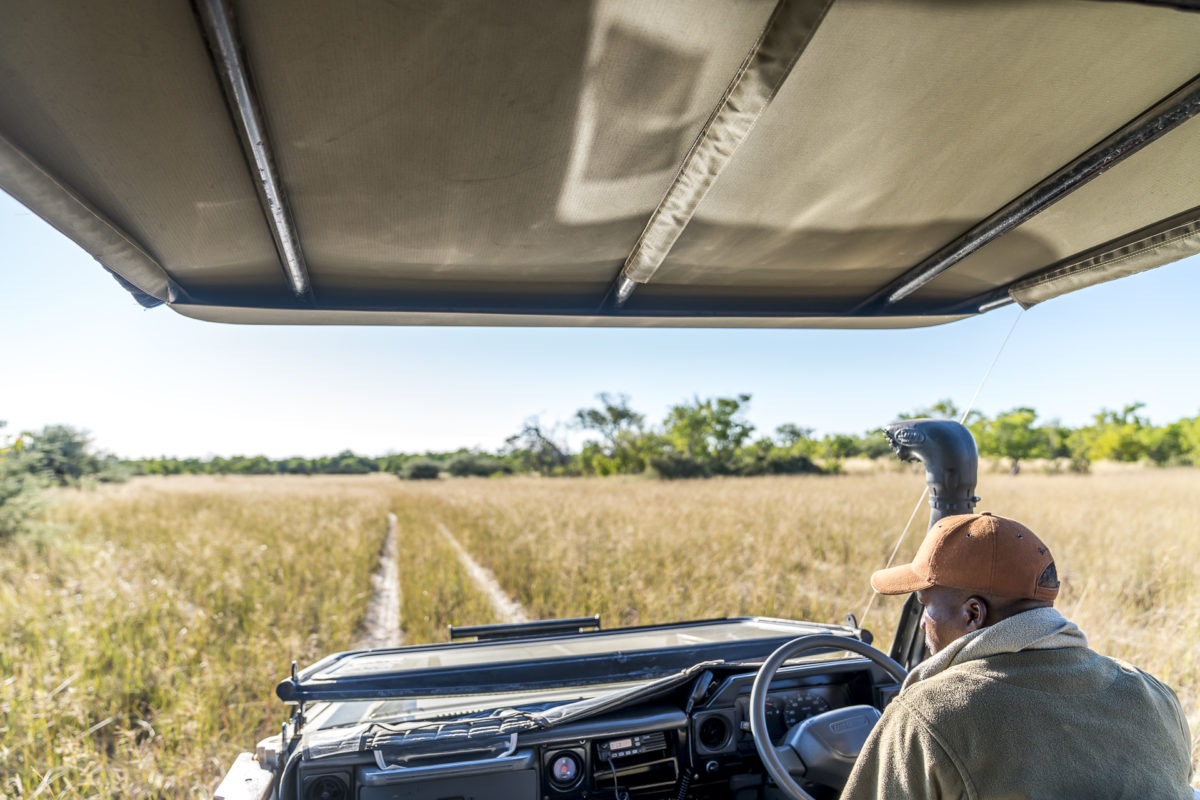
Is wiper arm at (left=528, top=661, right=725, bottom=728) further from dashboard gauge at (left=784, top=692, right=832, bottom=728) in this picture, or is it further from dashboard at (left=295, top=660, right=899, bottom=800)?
dashboard gauge at (left=784, top=692, right=832, bottom=728)

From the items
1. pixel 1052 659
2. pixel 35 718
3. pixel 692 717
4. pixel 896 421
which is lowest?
pixel 35 718

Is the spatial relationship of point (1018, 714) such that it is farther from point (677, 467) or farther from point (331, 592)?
point (677, 467)

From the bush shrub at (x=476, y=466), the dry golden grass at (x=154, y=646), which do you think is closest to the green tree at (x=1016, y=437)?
the bush shrub at (x=476, y=466)

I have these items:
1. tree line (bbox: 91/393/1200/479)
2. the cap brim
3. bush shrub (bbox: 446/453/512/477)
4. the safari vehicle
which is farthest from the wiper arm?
bush shrub (bbox: 446/453/512/477)

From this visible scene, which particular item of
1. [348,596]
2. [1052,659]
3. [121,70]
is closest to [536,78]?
[121,70]

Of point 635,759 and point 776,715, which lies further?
point 776,715

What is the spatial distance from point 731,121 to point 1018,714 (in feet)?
3.98

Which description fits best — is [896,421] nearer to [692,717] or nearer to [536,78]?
[692,717]

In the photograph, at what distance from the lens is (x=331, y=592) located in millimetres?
7570

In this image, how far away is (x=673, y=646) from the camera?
2514 millimetres

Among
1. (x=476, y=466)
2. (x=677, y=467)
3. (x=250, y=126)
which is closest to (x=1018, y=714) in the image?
(x=250, y=126)

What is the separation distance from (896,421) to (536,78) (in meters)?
1.62

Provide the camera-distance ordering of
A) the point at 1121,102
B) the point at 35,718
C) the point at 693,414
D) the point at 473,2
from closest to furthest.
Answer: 1. the point at 473,2
2. the point at 1121,102
3. the point at 35,718
4. the point at 693,414

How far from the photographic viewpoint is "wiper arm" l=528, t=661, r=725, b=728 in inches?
75.9
